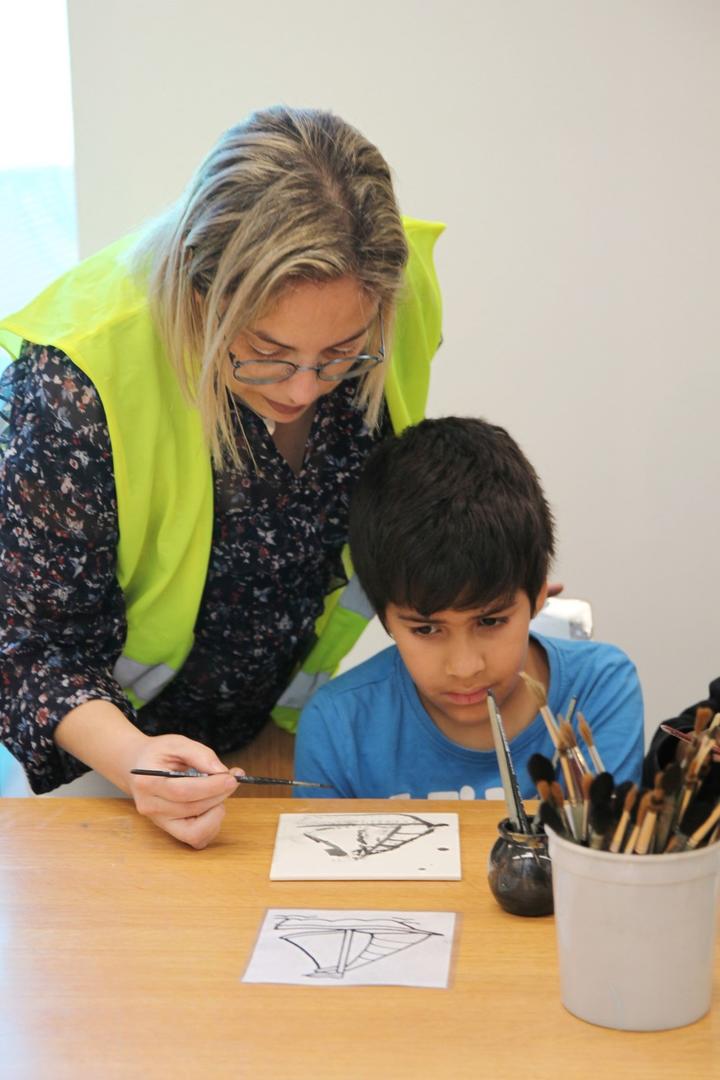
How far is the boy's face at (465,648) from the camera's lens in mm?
1366

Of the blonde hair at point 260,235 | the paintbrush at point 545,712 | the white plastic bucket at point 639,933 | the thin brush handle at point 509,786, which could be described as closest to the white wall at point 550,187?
the blonde hair at point 260,235

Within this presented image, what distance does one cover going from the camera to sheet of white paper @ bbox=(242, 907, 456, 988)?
35.9 inches

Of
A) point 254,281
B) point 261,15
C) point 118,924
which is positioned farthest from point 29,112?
point 118,924

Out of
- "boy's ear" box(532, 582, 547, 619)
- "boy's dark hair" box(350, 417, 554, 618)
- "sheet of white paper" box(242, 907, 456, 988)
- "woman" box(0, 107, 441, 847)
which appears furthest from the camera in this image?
"boy's ear" box(532, 582, 547, 619)

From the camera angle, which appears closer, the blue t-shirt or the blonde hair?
the blonde hair

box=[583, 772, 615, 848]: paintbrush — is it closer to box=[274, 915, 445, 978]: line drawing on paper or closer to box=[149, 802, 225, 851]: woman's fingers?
box=[274, 915, 445, 978]: line drawing on paper

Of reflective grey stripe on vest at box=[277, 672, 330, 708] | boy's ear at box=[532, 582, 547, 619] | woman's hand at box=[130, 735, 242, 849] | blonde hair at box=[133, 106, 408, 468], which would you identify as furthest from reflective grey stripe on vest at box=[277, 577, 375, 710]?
woman's hand at box=[130, 735, 242, 849]

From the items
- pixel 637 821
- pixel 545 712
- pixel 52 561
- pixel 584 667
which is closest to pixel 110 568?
pixel 52 561

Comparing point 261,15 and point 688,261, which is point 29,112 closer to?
point 261,15

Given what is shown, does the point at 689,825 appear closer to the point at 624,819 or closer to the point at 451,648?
the point at 624,819

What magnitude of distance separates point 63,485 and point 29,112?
1285 mm

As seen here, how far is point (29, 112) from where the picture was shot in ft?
7.68

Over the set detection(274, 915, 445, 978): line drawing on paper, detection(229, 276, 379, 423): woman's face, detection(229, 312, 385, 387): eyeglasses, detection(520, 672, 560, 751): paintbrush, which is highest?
detection(229, 276, 379, 423): woman's face

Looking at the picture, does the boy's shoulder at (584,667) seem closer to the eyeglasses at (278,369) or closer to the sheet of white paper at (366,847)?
the sheet of white paper at (366,847)
